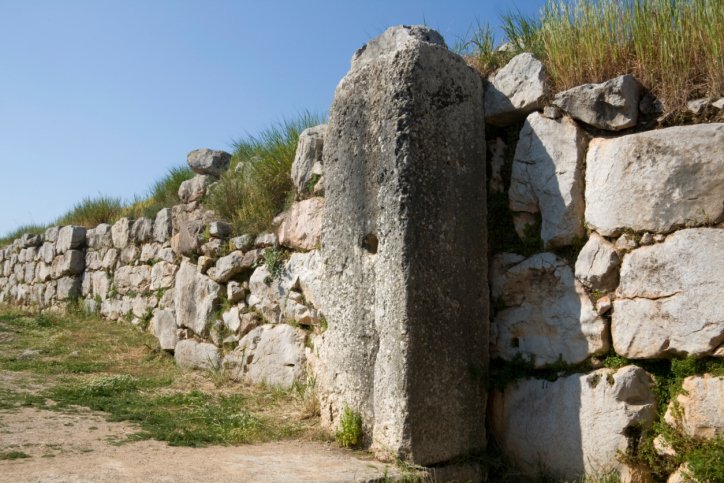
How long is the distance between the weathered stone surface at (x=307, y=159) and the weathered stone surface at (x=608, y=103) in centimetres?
227

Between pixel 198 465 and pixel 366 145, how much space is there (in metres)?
1.87

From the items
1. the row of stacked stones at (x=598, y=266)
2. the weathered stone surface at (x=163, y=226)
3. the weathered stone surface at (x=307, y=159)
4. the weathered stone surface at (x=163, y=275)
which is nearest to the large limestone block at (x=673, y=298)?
the row of stacked stones at (x=598, y=266)

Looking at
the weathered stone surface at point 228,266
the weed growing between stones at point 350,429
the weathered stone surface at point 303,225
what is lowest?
the weed growing between stones at point 350,429

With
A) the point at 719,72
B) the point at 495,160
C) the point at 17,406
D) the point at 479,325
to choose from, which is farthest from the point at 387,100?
the point at 17,406

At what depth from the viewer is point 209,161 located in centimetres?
718

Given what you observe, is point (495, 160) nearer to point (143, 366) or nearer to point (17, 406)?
point (17, 406)

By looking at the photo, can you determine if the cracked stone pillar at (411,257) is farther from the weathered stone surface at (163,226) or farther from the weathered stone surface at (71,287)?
the weathered stone surface at (71,287)

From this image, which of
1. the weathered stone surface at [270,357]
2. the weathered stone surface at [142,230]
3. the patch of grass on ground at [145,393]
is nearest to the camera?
the patch of grass on ground at [145,393]

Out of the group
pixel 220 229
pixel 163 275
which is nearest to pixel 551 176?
pixel 220 229

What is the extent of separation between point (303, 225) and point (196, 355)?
1798mm

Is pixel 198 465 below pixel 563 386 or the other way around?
below

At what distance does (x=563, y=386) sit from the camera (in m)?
3.34

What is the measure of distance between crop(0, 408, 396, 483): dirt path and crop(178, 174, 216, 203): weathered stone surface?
11.1 ft

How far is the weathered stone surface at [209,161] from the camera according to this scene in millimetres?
7180
